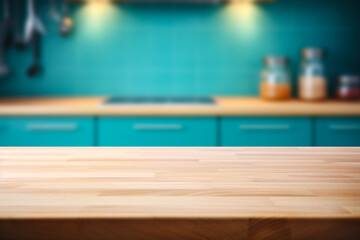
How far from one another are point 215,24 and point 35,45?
1.22 meters

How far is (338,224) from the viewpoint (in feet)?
1.84

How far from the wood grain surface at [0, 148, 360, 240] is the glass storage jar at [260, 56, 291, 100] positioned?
1496 mm

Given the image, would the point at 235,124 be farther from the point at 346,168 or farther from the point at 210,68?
the point at 346,168

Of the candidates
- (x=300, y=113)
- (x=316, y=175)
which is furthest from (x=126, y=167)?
(x=300, y=113)

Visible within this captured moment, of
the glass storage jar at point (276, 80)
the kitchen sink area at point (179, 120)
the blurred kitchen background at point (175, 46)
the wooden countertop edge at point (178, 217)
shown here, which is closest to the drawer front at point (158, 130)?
the kitchen sink area at point (179, 120)

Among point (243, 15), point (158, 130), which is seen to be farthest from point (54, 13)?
point (243, 15)

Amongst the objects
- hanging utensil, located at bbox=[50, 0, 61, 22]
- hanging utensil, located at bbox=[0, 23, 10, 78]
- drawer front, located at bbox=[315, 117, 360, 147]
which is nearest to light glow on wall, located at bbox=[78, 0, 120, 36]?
hanging utensil, located at bbox=[50, 0, 61, 22]

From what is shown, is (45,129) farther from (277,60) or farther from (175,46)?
(277,60)

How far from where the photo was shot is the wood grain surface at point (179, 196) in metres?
0.56

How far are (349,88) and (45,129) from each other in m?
1.80

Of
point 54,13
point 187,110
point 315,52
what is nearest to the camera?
point 187,110

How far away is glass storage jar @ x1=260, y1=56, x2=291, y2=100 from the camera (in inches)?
94.7

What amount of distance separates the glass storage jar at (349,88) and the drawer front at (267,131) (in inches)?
18.7

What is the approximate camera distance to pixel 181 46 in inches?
106
